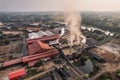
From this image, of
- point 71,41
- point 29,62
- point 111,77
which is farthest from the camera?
point 71,41

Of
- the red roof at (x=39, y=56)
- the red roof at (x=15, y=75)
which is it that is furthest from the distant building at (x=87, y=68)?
the red roof at (x=15, y=75)

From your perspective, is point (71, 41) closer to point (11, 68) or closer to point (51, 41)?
point (51, 41)

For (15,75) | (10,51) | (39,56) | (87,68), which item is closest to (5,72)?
(15,75)

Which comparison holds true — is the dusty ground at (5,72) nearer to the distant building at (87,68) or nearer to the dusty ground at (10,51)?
the dusty ground at (10,51)

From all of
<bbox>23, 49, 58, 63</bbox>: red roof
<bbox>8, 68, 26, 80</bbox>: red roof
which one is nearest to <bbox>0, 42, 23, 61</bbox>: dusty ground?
<bbox>23, 49, 58, 63</bbox>: red roof

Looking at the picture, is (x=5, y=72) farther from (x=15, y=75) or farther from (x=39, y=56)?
(x=39, y=56)

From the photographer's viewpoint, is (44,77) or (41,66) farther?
(41,66)

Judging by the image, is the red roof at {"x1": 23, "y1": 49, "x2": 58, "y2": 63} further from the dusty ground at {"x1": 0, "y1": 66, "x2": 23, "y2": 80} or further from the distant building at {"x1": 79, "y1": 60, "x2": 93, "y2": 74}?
the distant building at {"x1": 79, "y1": 60, "x2": 93, "y2": 74}

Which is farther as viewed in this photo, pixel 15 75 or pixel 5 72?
pixel 5 72

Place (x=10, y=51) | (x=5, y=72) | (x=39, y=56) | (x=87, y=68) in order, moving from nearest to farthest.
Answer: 1. (x=87, y=68)
2. (x=5, y=72)
3. (x=39, y=56)
4. (x=10, y=51)

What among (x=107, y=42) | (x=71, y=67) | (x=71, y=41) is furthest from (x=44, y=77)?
(x=107, y=42)

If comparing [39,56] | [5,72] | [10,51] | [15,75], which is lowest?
[5,72]
